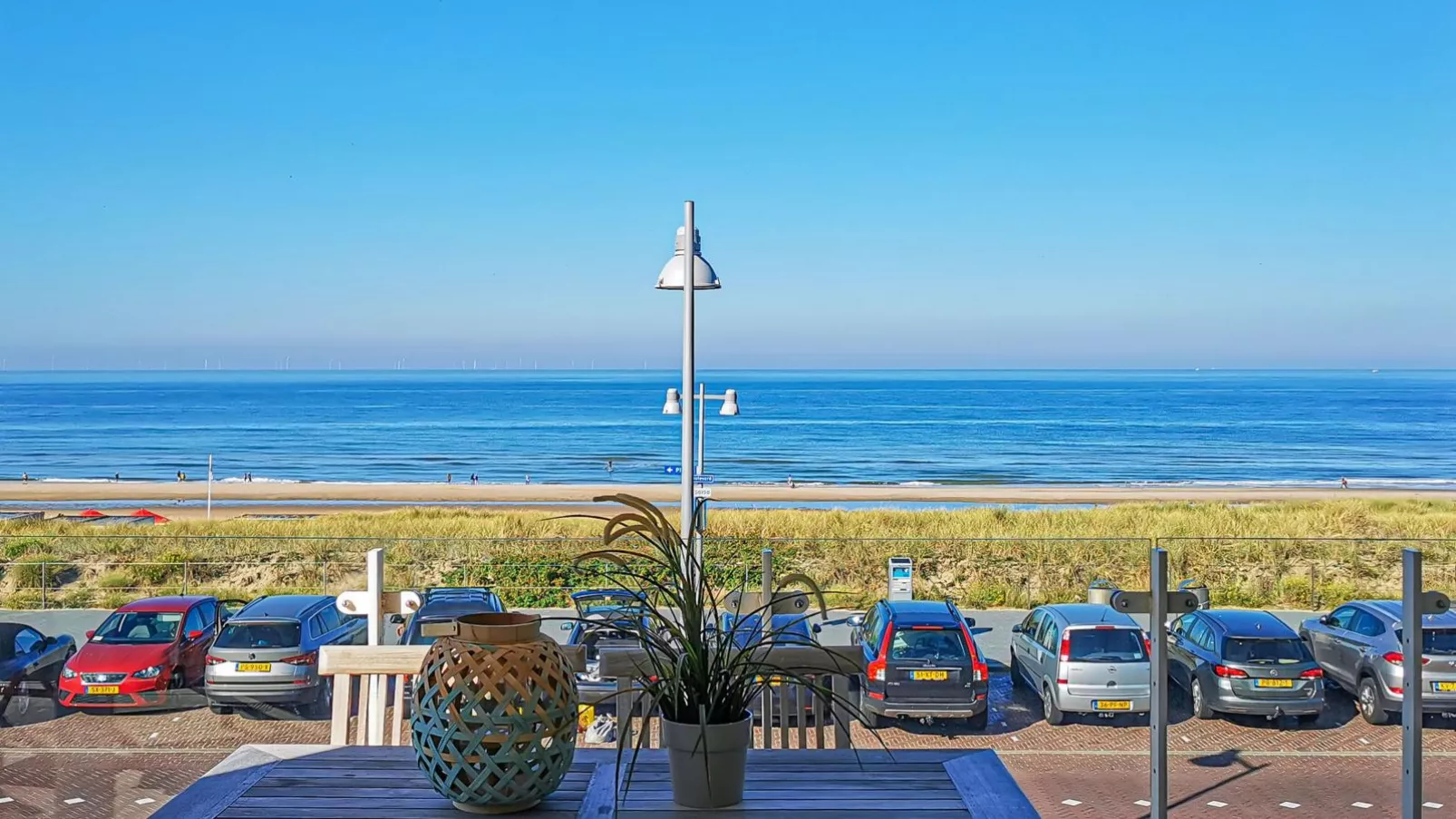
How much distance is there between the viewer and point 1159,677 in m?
4.75

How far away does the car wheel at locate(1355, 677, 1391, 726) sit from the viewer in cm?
1170

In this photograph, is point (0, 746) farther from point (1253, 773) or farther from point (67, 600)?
point (1253, 773)

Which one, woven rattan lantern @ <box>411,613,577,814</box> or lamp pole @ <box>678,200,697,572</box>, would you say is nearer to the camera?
woven rattan lantern @ <box>411,613,577,814</box>

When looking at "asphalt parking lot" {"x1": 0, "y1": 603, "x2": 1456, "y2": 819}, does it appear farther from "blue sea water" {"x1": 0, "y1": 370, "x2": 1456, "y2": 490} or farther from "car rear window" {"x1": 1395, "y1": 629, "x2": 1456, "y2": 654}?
"blue sea water" {"x1": 0, "y1": 370, "x2": 1456, "y2": 490}

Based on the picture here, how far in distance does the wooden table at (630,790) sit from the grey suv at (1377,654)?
351 inches

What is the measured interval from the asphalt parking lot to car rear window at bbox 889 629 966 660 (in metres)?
0.74

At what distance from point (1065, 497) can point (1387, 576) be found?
26.8 m

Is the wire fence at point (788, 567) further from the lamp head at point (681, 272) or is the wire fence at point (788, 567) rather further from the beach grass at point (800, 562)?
the lamp head at point (681, 272)

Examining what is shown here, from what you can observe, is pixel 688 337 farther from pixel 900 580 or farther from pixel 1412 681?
pixel 1412 681

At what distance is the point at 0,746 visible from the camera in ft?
35.3

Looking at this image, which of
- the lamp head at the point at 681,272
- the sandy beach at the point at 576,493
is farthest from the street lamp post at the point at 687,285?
the sandy beach at the point at 576,493

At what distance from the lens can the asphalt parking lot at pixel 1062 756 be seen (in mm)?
9414

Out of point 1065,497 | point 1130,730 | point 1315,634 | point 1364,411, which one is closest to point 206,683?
point 1130,730

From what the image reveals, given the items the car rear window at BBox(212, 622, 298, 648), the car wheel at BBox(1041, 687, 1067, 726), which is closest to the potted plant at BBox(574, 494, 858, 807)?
the car wheel at BBox(1041, 687, 1067, 726)
